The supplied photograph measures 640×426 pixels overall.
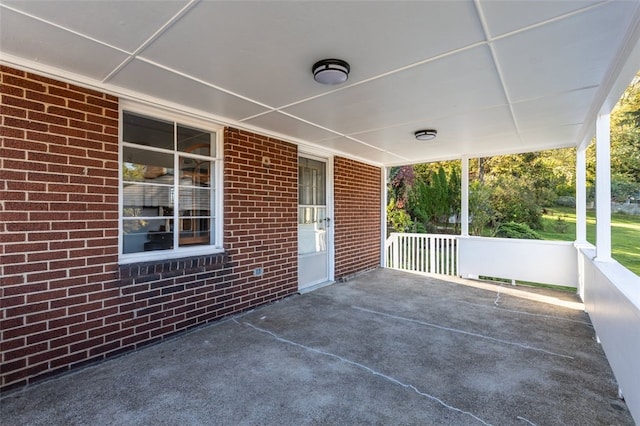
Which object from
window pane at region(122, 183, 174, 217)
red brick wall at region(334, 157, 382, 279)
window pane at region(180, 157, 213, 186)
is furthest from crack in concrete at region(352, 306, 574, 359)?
window pane at region(122, 183, 174, 217)

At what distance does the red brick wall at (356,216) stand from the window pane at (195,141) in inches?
96.9

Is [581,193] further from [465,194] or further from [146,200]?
[146,200]

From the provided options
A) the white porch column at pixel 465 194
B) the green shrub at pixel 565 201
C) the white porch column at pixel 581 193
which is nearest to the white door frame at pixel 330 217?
the white porch column at pixel 465 194

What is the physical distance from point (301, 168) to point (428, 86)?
2.71 m

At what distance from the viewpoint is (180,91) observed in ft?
9.04

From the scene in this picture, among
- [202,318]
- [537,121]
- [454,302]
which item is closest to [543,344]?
[454,302]

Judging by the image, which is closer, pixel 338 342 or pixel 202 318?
pixel 338 342

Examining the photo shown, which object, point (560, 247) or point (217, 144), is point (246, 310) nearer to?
point (217, 144)

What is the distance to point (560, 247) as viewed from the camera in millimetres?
4836

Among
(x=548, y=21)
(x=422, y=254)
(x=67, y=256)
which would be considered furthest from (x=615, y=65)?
(x=422, y=254)

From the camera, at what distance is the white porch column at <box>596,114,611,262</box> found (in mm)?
2830

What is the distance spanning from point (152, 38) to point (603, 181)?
405 centimetres

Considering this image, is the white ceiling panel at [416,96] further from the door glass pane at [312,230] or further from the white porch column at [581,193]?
the white porch column at [581,193]

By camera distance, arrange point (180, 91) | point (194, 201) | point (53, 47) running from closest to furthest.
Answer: point (53, 47), point (180, 91), point (194, 201)
